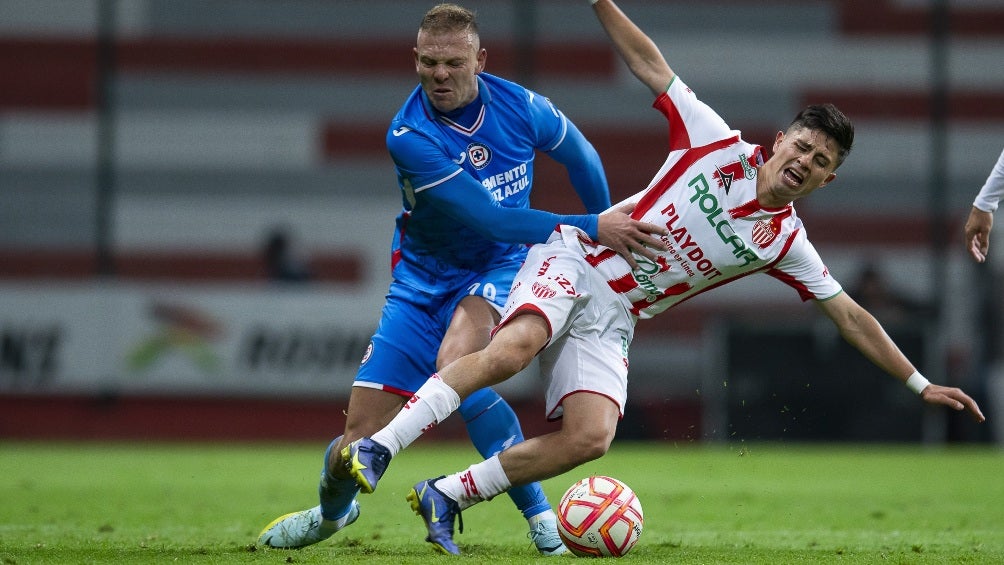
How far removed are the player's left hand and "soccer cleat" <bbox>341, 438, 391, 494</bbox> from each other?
94.0 inches

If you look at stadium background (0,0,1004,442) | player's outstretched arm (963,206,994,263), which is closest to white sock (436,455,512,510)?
player's outstretched arm (963,206,994,263)

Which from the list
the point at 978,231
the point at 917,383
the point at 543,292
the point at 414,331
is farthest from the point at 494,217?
the point at 978,231

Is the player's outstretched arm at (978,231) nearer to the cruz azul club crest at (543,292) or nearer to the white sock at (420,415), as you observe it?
the cruz azul club crest at (543,292)

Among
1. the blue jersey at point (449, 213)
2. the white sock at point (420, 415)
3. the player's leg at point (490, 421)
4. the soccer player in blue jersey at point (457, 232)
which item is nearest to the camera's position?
the white sock at point (420, 415)

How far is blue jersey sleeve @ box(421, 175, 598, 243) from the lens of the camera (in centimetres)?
587

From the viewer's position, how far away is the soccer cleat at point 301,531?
6129 millimetres

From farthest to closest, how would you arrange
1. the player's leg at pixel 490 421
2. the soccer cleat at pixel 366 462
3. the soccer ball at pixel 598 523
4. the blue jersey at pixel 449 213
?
the blue jersey at pixel 449 213
the player's leg at pixel 490 421
the soccer ball at pixel 598 523
the soccer cleat at pixel 366 462

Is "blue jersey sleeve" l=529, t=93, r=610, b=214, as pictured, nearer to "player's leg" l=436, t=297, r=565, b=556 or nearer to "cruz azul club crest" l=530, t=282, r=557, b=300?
"player's leg" l=436, t=297, r=565, b=556

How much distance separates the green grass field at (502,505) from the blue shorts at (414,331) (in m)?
0.76

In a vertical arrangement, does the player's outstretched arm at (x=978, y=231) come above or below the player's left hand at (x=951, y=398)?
above

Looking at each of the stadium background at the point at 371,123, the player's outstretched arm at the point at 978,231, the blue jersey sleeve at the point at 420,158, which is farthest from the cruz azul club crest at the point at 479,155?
the stadium background at the point at 371,123

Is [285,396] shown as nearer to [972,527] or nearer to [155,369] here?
[155,369]

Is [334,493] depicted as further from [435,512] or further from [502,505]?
[502,505]

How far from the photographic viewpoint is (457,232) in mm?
6301
